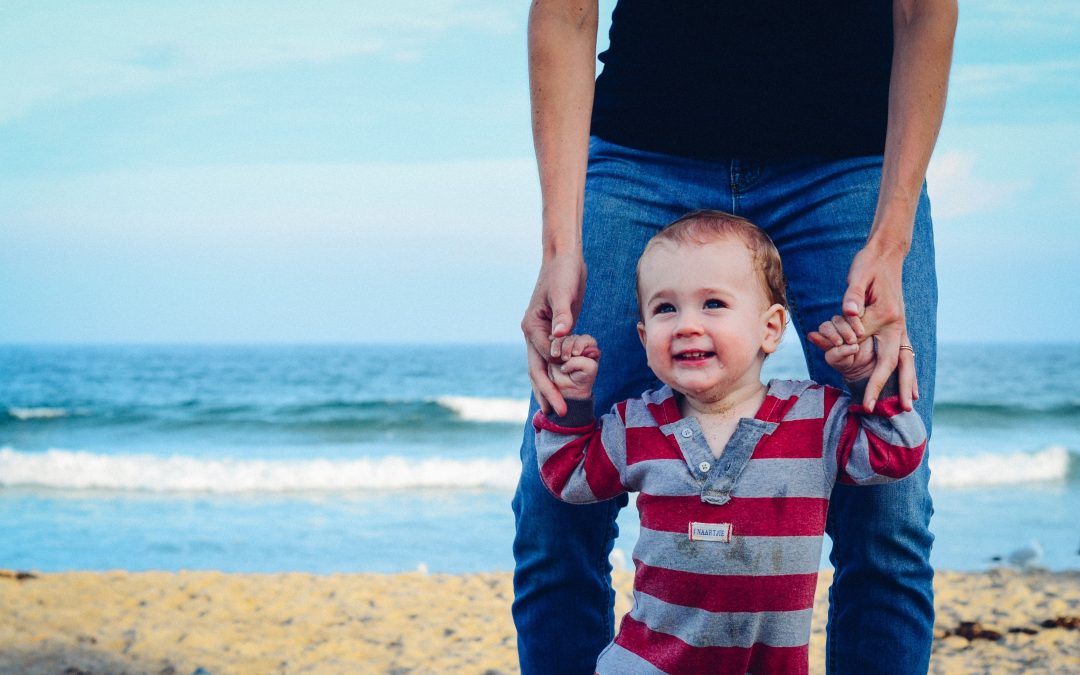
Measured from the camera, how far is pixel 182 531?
820cm

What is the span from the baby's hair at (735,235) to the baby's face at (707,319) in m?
0.02

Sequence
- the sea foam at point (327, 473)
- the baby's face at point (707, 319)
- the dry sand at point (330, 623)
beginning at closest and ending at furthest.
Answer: the baby's face at point (707, 319) → the dry sand at point (330, 623) → the sea foam at point (327, 473)

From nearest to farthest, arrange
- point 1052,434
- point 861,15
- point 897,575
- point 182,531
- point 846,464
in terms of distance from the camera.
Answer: point 846,464, point 897,575, point 861,15, point 182,531, point 1052,434

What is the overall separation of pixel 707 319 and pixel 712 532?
1.23 feet

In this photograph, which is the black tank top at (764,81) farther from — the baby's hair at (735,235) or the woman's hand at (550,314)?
the woman's hand at (550,314)

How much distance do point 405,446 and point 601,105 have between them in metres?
13.0

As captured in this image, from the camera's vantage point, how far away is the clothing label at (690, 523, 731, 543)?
170cm

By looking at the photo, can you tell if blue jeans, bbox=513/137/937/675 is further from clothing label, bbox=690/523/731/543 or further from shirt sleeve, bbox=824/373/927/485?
clothing label, bbox=690/523/731/543

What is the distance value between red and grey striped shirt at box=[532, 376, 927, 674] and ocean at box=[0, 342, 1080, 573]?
5056mm

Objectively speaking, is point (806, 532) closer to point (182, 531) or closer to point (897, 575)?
point (897, 575)

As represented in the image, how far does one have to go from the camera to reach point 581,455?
185cm

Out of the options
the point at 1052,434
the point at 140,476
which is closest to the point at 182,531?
the point at 140,476

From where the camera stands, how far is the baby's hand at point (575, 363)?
5.90 feet

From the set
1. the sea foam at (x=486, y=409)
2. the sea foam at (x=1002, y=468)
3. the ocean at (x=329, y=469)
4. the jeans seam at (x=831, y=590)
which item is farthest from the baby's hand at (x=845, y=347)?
the sea foam at (x=486, y=409)
